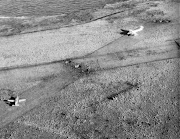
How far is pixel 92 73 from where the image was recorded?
32.1ft

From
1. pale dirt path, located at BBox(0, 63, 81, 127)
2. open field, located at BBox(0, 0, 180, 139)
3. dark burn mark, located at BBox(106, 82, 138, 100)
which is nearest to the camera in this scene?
open field, located at BBox(0, 0, 180, 139)

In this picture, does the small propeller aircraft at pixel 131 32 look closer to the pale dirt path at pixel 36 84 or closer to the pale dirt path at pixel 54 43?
the pale dirt path at pixel 54 43

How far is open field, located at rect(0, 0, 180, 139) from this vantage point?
768 cm

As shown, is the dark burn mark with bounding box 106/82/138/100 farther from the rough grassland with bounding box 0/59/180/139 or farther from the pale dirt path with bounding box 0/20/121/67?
the pale dirt path with bounding box 0/20/121/67

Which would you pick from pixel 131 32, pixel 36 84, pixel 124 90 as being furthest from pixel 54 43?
pixel 124 90

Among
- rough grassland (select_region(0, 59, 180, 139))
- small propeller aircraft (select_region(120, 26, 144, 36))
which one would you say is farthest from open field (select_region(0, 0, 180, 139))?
small propeller aircraft (select_region(120, 26, 144, 36))

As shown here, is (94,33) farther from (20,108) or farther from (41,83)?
(20,108)

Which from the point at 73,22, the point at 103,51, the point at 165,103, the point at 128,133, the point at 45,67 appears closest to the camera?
the point at 128,133

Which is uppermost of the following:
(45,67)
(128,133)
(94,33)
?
(94,33)

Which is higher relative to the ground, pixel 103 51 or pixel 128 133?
pixel 103 51

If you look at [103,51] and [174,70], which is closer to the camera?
[174,70]

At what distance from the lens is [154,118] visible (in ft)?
25.4

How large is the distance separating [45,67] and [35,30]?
128 inches

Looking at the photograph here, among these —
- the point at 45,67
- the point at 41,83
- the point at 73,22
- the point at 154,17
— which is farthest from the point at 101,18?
the point at 41,83
